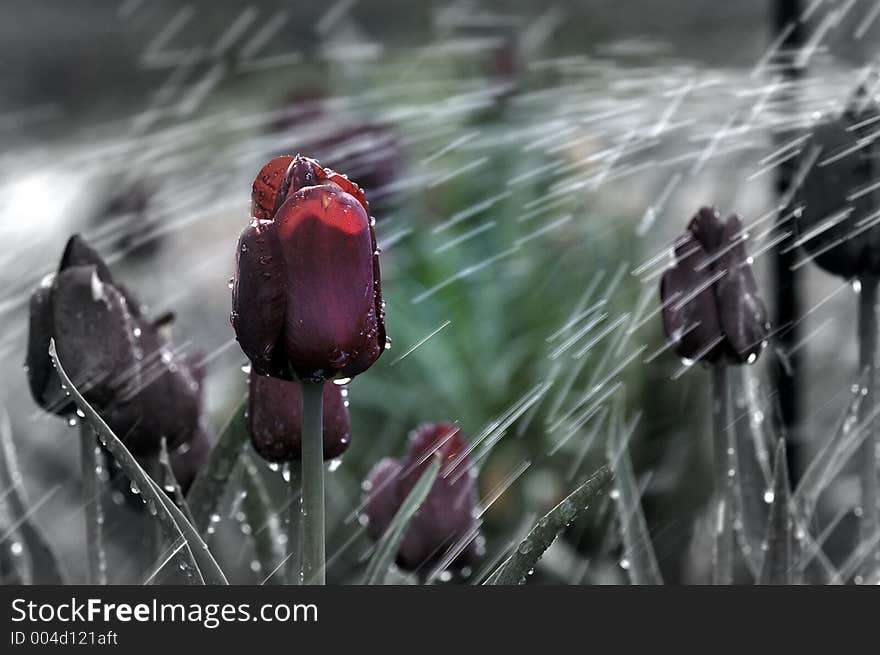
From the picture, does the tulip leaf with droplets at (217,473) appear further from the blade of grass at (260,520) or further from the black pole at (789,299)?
the black pole at (789,299)

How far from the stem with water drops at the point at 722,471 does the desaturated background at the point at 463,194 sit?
0.15 meters

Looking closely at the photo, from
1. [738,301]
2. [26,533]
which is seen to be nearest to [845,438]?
[738,301]

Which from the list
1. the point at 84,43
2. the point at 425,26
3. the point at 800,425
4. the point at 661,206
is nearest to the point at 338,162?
the point at 661,206

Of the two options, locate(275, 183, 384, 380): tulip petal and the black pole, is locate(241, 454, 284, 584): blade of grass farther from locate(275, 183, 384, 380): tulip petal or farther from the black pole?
the black pole

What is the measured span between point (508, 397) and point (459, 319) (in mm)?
82

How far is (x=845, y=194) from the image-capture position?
447mm

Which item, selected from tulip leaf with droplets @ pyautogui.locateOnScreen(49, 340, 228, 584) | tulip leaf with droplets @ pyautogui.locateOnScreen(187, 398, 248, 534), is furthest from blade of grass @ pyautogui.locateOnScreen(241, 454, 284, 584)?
tulip leaf with droplets @ pyautogui.locateOnScreen(49, 340, 228, 584)

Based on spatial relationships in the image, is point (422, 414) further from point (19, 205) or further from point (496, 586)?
point (496, 586)

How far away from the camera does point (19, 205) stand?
1075mm

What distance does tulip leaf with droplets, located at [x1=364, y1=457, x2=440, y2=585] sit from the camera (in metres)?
0.42

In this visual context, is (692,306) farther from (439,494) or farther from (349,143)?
(349,143)

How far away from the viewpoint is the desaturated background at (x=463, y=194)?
84cm

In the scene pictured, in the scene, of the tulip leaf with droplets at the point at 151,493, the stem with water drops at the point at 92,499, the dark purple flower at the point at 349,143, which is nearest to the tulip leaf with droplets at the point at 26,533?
the stem with water drops at the point at 92,499

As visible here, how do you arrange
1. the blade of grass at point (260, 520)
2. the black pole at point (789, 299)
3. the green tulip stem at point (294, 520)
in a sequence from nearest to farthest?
the green tulip stem at point (294, 520), the blade of grass at point (260, 520), the black pole at point (789, 299)
